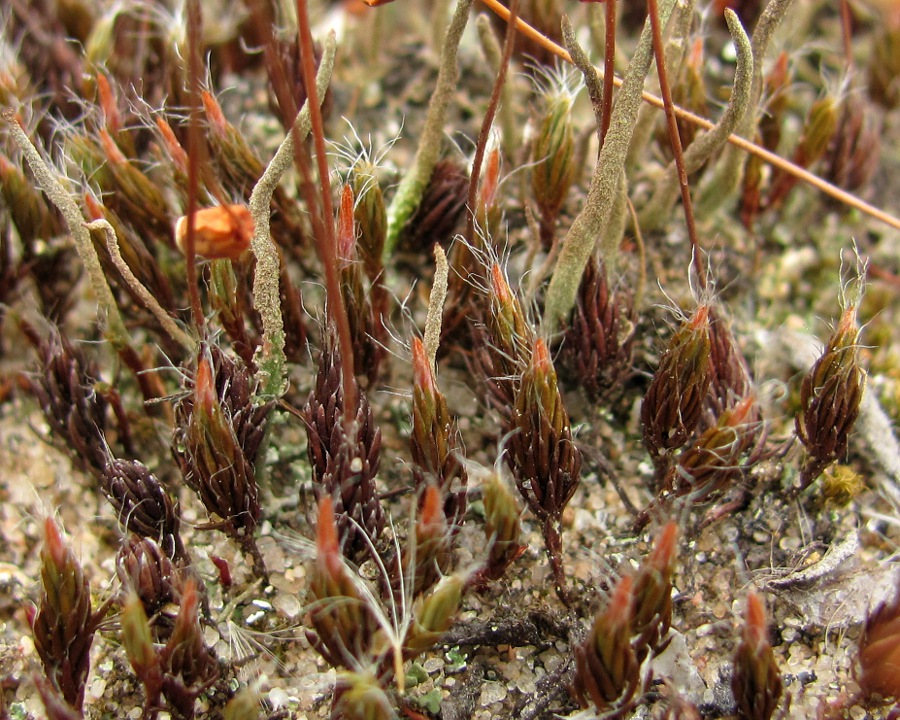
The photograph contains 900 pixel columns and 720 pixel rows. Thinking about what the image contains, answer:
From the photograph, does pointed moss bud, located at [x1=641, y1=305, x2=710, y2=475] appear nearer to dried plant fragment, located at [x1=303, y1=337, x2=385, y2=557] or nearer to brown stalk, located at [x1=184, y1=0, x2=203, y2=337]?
Answer: dried plant fragment, located at [x1=303, y1=337, x2=385, y2=557]

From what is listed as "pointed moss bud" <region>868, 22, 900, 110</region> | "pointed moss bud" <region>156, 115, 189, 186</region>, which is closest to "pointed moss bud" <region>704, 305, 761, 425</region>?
"pointed moss bud" <region>156, 115, 189, 186</region>

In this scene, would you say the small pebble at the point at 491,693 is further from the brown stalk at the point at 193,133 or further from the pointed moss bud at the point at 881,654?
the brown stalk at the point at 193,133

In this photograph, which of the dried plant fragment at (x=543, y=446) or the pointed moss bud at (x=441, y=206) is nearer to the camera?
the dried plant fragment at (x=543, y=446)

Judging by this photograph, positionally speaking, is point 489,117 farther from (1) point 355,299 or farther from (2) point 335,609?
(2) point 335,609

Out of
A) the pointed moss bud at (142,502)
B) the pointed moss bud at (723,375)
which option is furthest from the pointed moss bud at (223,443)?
the pointed moss bud at (723,375)

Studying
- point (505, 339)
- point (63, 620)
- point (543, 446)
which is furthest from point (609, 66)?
point (63, 620)

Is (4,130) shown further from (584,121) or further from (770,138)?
(770,138)
